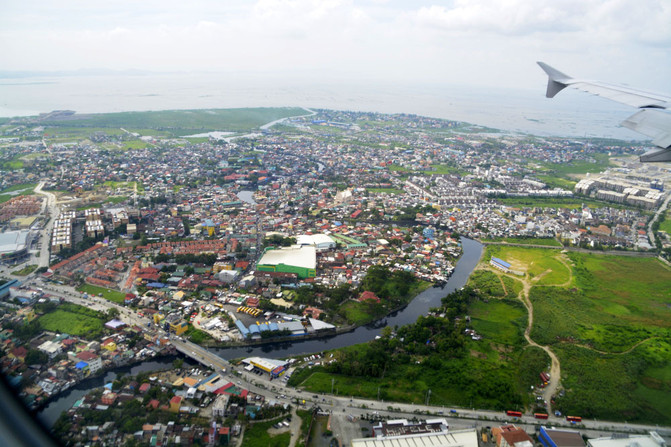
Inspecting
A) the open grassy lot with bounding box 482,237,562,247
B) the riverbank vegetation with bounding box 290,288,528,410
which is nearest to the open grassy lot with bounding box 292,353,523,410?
the riverbank vegetation with bounding box 290,288,528,410

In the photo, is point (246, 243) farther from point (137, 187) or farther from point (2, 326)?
point (137, 187)

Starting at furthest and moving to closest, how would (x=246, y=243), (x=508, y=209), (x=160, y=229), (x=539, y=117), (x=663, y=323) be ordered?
(x=539, y=117) → (x=508, y=209) → (x=160, y=229) → (x=246, y=243) → (x=663, y=323)

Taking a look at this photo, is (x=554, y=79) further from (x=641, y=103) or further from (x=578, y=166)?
(x=578, y=166)

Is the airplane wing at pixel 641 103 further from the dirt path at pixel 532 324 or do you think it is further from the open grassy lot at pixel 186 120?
the open grassy lot at pixel 186 120

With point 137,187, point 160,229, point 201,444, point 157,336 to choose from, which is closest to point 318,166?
point 137,187

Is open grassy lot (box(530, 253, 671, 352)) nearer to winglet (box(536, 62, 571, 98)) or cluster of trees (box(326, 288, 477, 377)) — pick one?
cluster of trees (box(326, 288, 477, 377))

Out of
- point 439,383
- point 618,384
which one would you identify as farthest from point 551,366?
point 439,383
